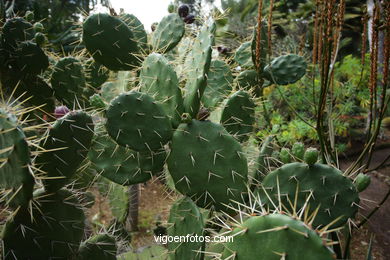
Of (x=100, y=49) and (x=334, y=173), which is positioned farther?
(x=100, y=49)

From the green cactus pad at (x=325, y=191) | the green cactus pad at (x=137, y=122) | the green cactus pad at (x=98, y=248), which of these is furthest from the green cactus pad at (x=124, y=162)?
the green cactus pad at (x=325, y=191)

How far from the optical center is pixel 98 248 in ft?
4.08

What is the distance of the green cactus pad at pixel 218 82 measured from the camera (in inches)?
61.6

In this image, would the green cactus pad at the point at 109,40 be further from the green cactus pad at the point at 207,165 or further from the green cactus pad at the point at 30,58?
the green cactus pad at the point at 207,165

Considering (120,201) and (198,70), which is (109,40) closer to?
(198,70)

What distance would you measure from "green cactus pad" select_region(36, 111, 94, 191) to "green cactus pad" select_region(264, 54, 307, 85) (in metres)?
1.19

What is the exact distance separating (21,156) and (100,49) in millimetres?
742

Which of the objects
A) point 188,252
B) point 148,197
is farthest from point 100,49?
point 148,197

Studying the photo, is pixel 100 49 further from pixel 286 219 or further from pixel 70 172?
pixel 286 219

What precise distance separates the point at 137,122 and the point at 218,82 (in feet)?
2.18

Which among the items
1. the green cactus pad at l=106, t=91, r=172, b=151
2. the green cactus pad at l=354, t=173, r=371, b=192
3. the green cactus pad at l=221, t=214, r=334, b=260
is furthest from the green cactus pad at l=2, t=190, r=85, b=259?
the green cactus pad at l=354, t=173, r=371, b=192

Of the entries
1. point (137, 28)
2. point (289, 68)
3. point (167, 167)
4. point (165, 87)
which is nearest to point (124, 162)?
point (167, 167)

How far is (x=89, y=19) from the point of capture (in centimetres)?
131

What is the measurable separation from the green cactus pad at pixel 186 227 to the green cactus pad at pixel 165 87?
28cm
